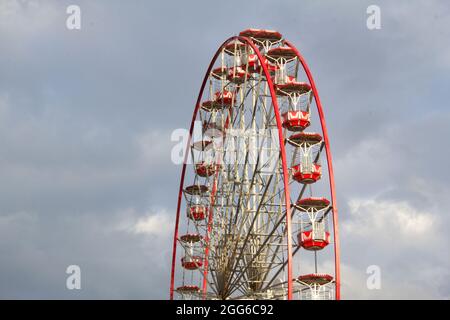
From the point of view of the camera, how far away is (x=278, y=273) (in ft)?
133

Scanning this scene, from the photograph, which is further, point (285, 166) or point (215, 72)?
point (215, 72)

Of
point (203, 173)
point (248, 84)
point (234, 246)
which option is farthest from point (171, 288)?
point (248, 84)

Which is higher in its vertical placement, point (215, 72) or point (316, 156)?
point (215, 72)
